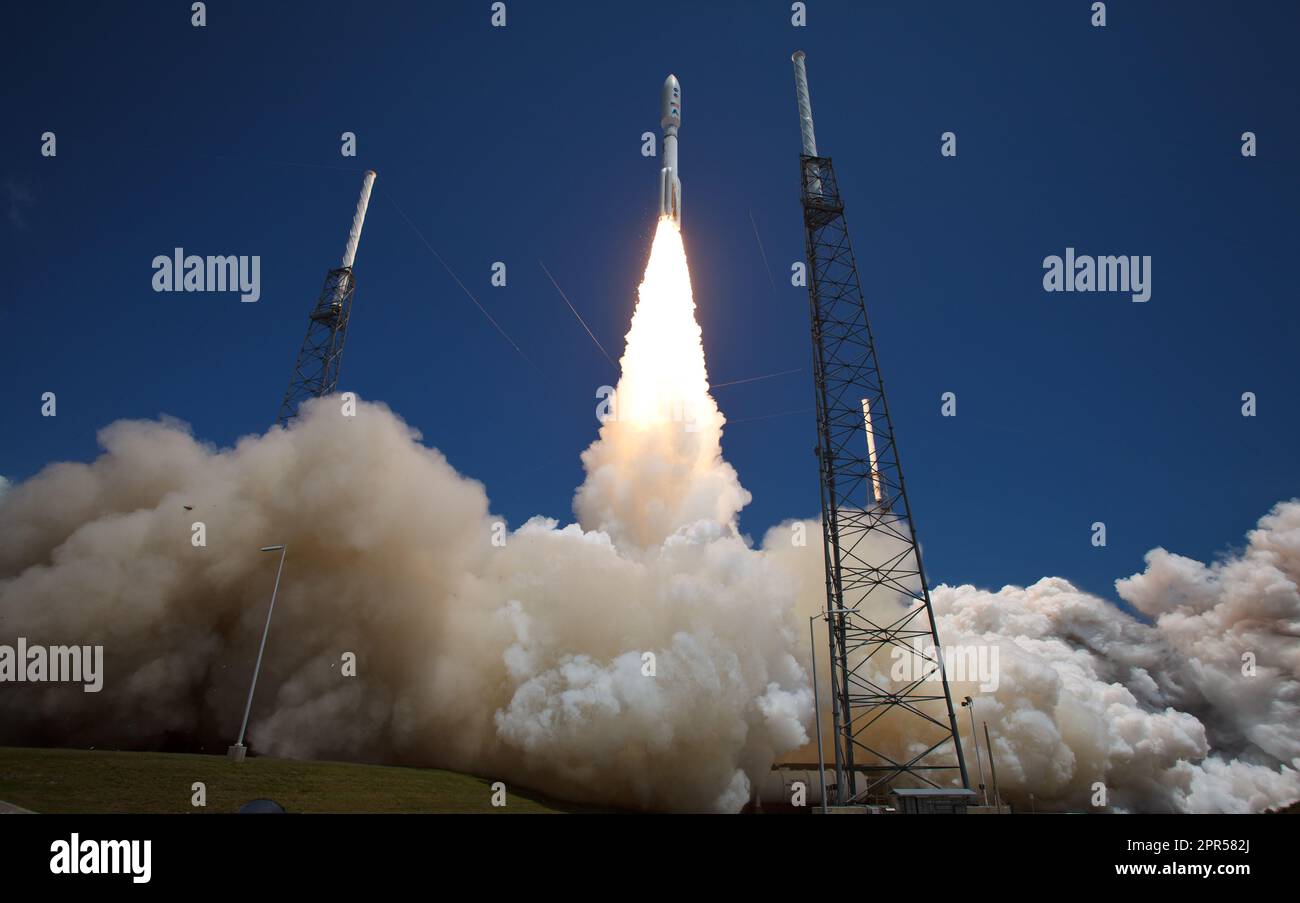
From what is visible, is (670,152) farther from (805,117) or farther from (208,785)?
(208,785)

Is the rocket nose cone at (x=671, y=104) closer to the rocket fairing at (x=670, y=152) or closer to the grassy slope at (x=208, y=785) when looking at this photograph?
the rocket fairing at (x=670, y=152)

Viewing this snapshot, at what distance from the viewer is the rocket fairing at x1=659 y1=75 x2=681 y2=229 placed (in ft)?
146

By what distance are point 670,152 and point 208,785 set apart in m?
40.0

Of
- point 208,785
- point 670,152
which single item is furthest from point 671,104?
point 208,785

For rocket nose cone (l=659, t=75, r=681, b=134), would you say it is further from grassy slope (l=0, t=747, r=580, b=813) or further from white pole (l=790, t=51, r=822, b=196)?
grassy slope (l=0, t=747, r=580, b=813)

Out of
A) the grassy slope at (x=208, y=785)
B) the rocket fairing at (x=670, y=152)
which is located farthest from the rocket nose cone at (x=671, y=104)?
the grassy slope at (x=208, y=785)

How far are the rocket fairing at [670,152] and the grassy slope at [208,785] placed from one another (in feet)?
106

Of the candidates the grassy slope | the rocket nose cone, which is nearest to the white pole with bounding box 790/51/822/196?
the rocket nose cone

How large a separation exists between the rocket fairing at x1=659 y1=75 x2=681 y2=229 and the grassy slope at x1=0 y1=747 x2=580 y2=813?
1277 inches

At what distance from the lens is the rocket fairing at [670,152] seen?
44562 millimetres
